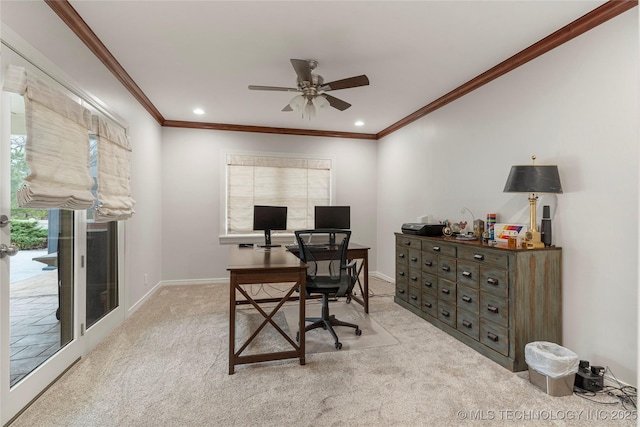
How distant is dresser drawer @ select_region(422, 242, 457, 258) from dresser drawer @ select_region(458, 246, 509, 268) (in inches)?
3.7

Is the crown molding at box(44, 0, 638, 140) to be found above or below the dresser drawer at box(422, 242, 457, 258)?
above

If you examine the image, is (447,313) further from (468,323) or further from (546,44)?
(546,44)

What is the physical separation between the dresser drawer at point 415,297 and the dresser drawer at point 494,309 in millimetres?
893

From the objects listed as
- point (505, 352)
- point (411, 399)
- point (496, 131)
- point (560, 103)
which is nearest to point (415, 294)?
point (505, 352)

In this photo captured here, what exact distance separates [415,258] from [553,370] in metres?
1.68

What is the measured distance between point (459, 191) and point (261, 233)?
10.3 feet

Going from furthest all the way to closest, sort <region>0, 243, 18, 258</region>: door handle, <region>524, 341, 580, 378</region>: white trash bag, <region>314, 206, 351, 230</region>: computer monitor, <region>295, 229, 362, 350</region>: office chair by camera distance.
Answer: <region>314, 206, 351, 230</region>: computer monitor → <region>295, 229, 362, 350</region>: office chair → <region>524, 341, 580, 378</region>: white trash bag → <region>0, 243, 18, 258</region>: door handle

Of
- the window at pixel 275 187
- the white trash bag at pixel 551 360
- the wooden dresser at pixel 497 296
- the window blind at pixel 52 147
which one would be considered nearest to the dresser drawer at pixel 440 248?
the wooden dresser at pixel 497 296

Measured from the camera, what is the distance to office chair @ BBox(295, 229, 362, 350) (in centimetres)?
265

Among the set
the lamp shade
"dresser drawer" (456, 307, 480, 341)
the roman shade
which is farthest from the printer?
the roman shade

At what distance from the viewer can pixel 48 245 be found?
2037 mm

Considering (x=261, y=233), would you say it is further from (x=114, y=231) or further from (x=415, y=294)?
(x=415, y=294)

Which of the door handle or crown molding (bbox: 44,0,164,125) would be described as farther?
crown molding (bbox: 44,0,164,125)

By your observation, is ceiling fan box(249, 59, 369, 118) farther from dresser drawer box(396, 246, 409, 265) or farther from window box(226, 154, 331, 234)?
window box(226, 154, 331, 234)
